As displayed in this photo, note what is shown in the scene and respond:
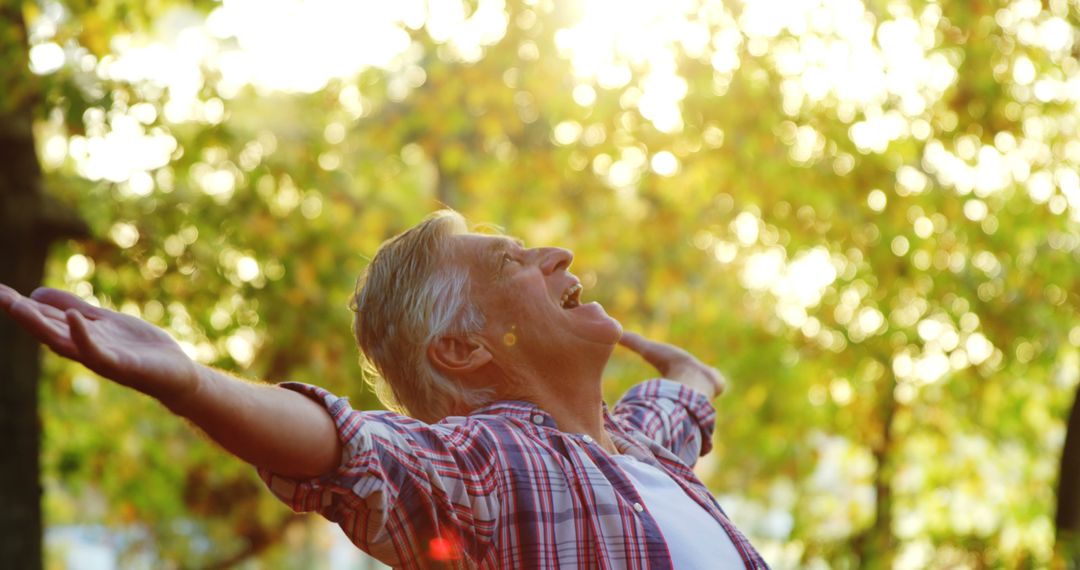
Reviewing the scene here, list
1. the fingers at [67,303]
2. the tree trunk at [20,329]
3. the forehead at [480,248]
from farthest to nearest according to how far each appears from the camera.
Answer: the tree trunk at [20,329]
the forehead at [480,248]
the fingers at [67,303]

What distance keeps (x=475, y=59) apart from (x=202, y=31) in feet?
5.89

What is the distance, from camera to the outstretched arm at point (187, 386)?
140 centimetres

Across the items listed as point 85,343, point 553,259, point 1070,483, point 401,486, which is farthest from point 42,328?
point 1070,483

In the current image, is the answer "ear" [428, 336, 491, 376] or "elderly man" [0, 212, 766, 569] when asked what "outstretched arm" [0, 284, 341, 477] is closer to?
"elderly man" [0, 212, 766, 569]

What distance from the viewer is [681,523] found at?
2143 millimetres

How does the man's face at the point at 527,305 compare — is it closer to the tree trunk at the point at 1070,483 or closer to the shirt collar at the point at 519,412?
the shirt collar at the point at 519,412

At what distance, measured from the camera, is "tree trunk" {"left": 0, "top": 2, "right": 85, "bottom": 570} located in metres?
5.80

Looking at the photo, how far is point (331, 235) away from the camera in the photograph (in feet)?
27.9

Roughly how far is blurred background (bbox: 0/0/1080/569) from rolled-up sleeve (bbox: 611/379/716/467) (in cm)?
322

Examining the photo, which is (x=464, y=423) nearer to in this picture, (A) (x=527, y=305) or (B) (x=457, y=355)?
(B) (x=457, y=355)

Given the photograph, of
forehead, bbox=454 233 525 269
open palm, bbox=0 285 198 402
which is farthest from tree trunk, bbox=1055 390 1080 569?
open palm, bbox=0 285 198 402

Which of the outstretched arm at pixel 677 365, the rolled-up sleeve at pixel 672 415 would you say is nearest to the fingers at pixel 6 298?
the rolled-up sleeve at pixel 672 415

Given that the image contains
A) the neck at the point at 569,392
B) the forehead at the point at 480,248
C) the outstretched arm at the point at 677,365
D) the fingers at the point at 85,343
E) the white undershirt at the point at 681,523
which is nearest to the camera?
the fingers at the point at 85,343

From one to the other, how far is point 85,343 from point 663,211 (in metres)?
8.07
